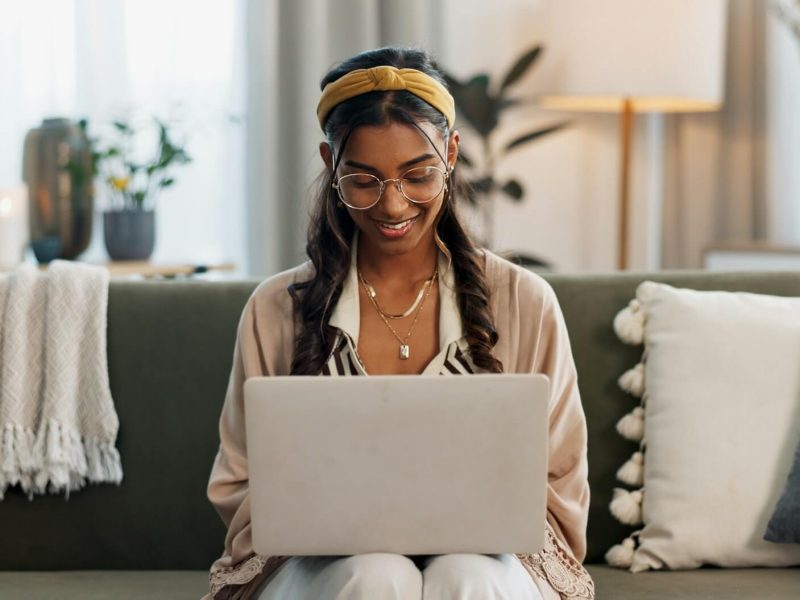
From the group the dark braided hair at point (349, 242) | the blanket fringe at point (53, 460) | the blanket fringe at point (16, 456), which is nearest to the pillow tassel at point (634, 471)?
the dark braided hair at point (349, 242)

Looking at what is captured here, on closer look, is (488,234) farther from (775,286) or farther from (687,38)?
(775,286)

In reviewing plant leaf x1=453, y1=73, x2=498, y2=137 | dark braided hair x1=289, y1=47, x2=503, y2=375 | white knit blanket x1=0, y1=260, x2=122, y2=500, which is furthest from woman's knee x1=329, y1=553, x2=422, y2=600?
plant leaf x1=453, y1=73, x2=498, y2=137

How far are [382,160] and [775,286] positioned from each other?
0.78 m

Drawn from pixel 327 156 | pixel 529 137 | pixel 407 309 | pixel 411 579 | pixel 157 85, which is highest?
pixel 157 85

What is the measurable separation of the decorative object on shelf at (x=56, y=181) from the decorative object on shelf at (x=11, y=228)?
187 millimetres

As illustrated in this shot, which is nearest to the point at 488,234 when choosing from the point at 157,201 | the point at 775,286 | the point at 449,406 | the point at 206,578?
the point at 157,201

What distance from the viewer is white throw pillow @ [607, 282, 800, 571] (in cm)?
181

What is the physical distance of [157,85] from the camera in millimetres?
3518

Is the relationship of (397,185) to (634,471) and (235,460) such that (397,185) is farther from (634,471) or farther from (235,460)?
(634,471)

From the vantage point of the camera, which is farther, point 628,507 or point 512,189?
point 512,189

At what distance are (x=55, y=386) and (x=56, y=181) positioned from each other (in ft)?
3.58

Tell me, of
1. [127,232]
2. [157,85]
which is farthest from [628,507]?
[157,85]

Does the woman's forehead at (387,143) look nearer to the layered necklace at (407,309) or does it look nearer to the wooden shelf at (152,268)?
the layered necklace at (407,309)

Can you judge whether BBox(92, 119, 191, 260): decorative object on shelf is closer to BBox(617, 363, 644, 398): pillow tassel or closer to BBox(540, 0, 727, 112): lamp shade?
BBox(540, 0, 727, 112): lamp shade
